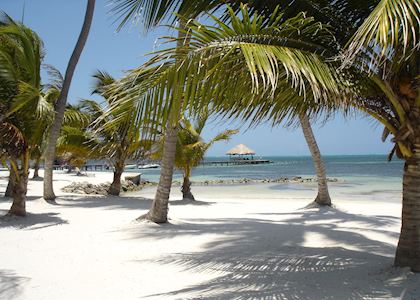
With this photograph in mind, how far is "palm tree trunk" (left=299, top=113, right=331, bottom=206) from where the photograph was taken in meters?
11.4

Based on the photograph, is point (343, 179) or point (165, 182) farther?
point (343, 179)

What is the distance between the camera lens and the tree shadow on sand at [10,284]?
142 inches

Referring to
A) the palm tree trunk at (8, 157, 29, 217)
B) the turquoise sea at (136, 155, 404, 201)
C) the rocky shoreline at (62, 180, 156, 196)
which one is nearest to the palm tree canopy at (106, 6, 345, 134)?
the palm tree trunk at (8, 157, 29, 217)

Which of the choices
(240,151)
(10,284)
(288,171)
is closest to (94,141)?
(10,284)

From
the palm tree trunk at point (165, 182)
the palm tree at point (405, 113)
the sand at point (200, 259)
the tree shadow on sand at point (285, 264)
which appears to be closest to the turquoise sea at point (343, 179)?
the sand at point (200, 259)

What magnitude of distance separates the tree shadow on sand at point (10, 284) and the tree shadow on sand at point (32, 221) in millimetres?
2949

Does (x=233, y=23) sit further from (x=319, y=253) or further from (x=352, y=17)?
(x=319, y=253)

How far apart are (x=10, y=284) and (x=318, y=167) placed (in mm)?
9377

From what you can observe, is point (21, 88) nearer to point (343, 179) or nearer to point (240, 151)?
point (343, 179)

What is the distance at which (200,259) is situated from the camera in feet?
16.6

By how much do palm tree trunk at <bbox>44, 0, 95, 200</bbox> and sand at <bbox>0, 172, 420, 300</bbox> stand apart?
3.00m

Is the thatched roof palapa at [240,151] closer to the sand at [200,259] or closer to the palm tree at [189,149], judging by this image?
the palm tree at [189,149]

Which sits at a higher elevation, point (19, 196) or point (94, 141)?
point (94, 141)

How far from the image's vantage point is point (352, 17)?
429cm
